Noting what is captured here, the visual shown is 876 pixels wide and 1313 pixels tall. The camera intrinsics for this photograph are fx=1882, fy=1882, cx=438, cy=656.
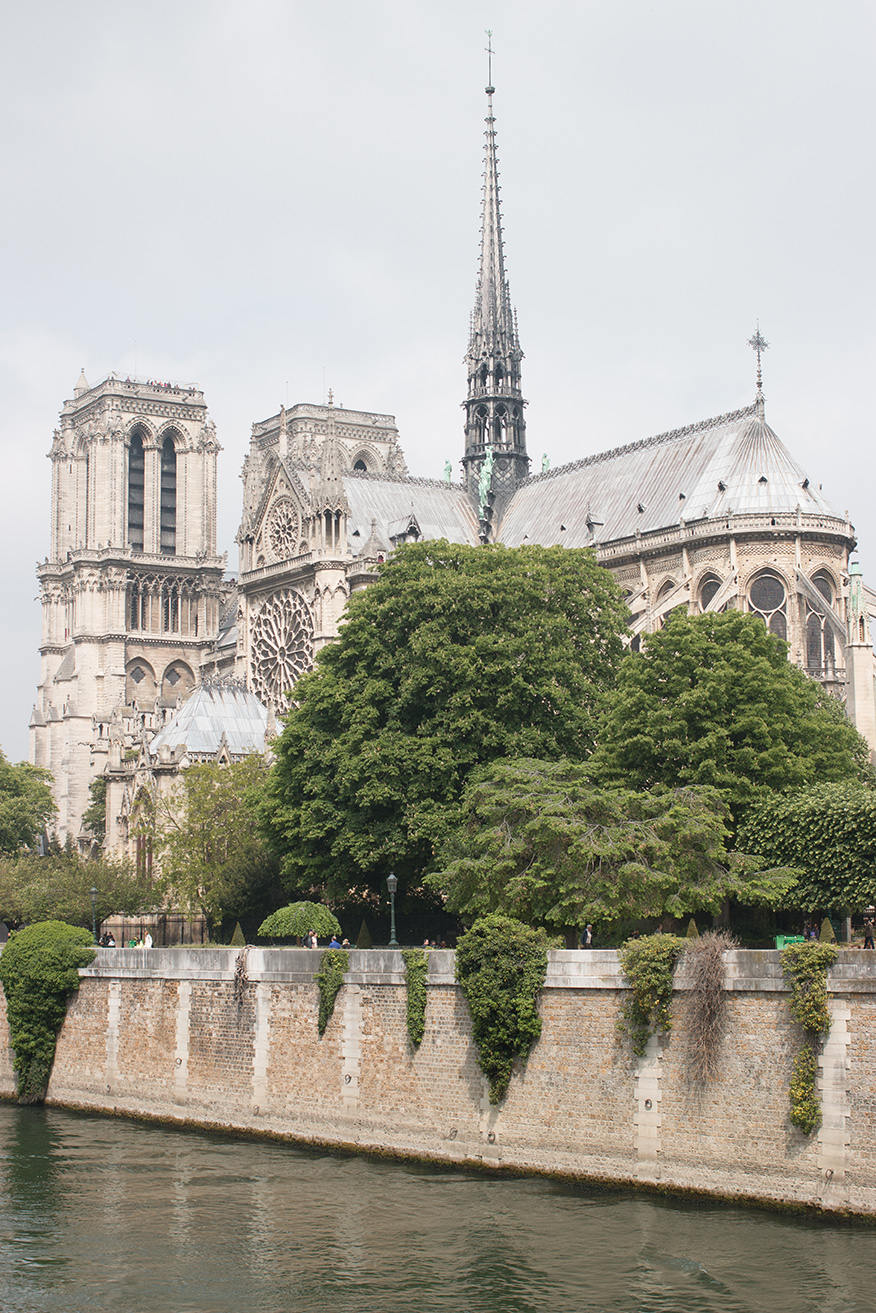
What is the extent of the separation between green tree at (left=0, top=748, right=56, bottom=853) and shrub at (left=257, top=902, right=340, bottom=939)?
1658 inches

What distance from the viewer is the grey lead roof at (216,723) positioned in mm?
69375

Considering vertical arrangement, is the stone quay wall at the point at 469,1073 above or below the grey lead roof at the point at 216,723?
below

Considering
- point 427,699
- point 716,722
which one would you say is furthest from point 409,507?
point 716,722

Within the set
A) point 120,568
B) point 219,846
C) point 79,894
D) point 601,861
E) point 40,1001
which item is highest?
point 120,568

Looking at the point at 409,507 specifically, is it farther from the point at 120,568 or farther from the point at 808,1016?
the point at 808,1016

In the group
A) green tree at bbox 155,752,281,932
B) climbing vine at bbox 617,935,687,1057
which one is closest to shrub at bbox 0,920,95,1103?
green tree at bbox 155,752,281,932

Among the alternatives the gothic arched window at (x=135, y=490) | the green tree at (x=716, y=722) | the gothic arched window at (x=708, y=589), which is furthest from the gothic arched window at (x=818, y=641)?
the gothic arched window at (x=135, y=490)

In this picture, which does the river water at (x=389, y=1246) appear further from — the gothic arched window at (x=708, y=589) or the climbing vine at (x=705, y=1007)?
the gothic arched window at (x=708, y=589)

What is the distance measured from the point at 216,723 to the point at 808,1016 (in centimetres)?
4653

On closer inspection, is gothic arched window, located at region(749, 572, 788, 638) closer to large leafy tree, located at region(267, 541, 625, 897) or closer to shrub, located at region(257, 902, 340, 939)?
large leafy tree, located at region(267, 541, 625, 897)

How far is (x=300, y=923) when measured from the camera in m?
41.2

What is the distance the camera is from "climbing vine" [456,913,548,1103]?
3097 centimetres

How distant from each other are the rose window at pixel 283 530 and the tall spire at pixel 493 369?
9.60 m

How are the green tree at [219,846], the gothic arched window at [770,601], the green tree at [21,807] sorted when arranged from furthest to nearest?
the green tree at [21,807]
the gothic arched window at [770,601]
the green tree at [219,846]
